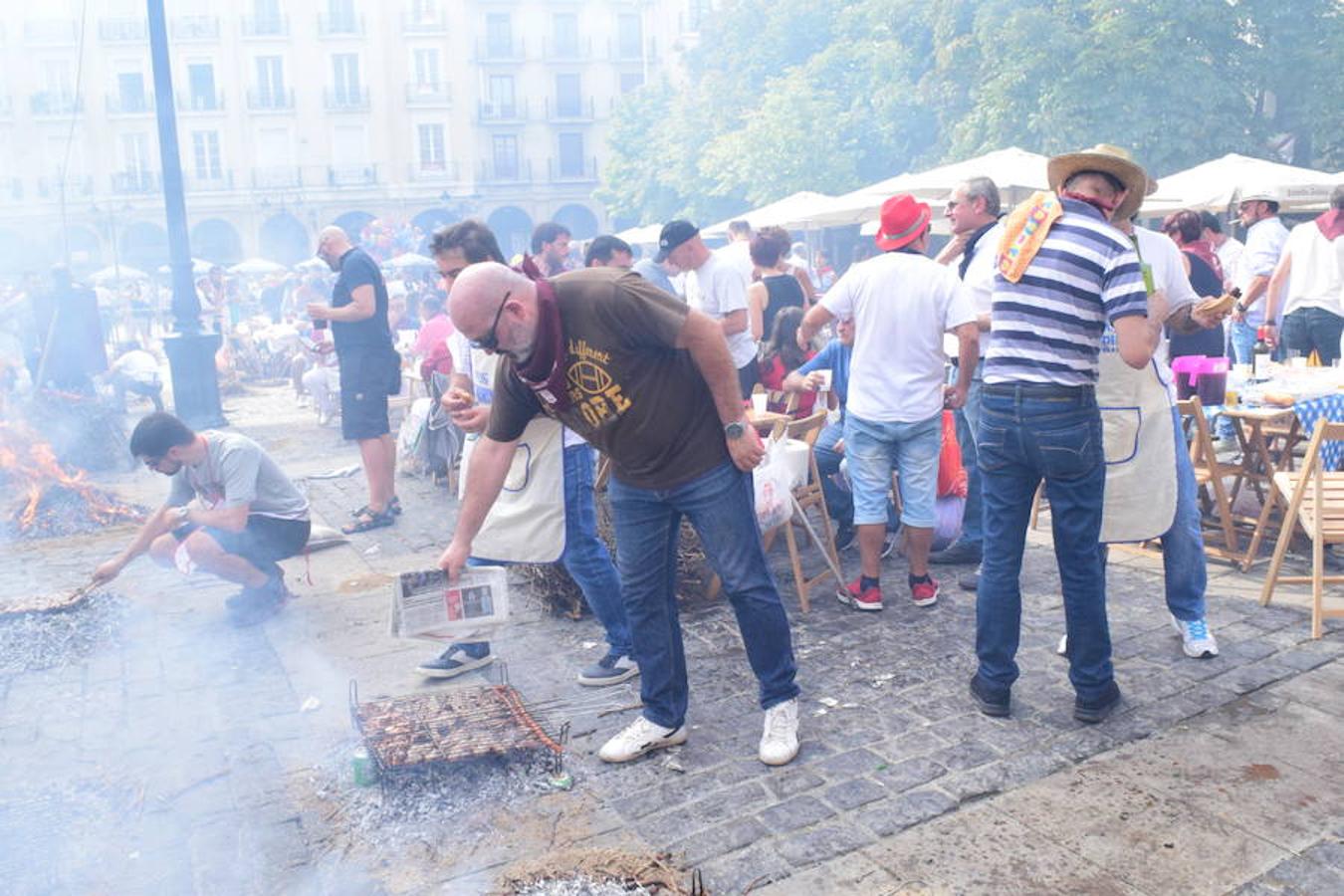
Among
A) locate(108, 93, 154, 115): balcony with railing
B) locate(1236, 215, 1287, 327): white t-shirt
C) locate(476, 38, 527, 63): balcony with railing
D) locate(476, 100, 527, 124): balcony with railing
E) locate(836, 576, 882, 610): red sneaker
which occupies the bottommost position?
locate(836, 576, 882, 610): red sneaker

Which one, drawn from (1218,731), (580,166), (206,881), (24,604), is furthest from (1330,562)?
(580,166)

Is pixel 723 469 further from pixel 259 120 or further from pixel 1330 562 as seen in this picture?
pixel 259 120

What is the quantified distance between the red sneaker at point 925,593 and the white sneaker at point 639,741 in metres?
1.85

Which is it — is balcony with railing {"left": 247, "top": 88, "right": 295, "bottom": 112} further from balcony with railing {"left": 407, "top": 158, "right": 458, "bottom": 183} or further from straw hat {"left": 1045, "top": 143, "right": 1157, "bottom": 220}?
balcony with railing {"left": 407, "top": 158, "right": 458, "bottom": 183}

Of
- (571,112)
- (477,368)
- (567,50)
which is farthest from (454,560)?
(571,112)

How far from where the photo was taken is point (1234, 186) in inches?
444

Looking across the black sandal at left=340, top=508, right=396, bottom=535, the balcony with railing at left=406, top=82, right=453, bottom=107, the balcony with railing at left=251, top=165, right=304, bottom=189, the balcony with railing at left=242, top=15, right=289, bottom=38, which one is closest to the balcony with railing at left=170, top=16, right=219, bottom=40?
the balcony with railing at left=242, top=15, right=289, bottom=38

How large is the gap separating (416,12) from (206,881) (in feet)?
71.9

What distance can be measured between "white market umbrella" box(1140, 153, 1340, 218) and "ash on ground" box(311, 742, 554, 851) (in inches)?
379

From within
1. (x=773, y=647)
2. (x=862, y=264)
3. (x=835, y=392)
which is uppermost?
(x=862, y=264)

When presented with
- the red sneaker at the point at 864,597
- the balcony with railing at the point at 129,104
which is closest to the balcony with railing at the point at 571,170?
the balcony with railing at the point at 129,104

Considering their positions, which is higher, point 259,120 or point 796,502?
point 259,120

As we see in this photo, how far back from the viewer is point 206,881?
9.94 ft

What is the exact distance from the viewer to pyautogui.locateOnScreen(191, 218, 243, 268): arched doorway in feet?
151
